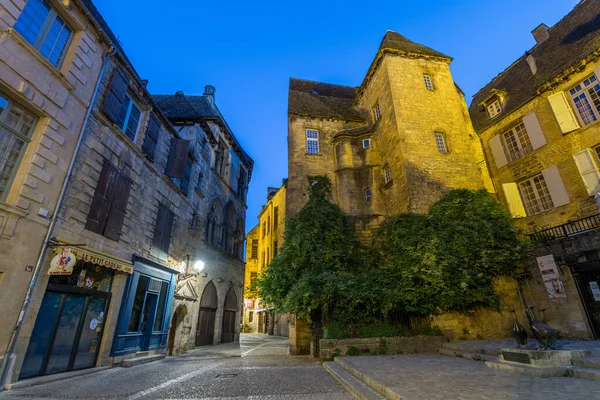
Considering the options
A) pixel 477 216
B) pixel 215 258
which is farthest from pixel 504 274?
pixel 215 258

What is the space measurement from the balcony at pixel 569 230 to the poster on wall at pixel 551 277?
34.2 inches

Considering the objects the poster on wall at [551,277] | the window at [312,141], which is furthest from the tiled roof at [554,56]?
the window at [312,141]

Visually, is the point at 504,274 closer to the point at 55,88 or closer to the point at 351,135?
the point at 351,135

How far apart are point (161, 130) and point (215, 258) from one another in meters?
7.64

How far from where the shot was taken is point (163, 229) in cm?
1123

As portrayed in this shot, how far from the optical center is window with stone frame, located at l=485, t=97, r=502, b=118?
1557 cm

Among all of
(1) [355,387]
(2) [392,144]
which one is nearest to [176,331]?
(1) [355,387]

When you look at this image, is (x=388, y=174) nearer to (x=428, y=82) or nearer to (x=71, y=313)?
(x=428, y=82)

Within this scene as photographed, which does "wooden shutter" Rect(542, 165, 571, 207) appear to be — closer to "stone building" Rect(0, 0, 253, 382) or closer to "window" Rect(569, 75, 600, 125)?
"window" Rect(569, 75, 600, 125)

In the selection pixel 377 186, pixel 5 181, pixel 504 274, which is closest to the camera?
pixel 5 181

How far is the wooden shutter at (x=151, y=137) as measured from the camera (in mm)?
10597

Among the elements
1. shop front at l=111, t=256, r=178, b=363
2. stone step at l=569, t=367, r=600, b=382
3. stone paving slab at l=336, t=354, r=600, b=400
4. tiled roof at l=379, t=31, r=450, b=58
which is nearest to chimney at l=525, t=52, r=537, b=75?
tiled roof at l=379, t=31, r=450, b=58

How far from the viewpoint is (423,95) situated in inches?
596

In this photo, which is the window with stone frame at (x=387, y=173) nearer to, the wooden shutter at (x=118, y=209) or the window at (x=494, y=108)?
the window at (x=494, y=108)
